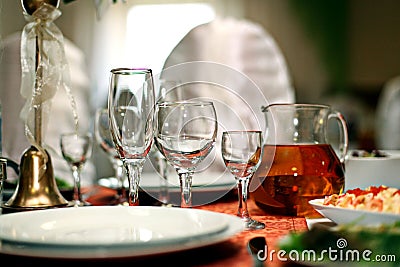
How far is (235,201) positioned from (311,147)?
21 centimetres

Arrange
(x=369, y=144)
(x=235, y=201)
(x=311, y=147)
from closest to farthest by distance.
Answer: (x=311, y=147) → (x=235, y=201) → (x=369, y=144)

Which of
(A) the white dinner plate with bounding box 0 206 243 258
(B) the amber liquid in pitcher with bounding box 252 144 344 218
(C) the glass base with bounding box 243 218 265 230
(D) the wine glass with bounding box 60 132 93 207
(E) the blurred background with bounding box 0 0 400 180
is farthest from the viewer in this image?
(E) the blurred background with bounding box 0 0 400 180

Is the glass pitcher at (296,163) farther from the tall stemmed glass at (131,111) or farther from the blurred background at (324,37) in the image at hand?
the blurred background at (324,37)

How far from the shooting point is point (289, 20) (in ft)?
15.8

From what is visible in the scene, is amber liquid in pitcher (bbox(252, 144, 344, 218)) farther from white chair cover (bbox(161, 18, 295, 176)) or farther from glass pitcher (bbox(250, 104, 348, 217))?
white chair cover (bbox(161, 18, 295, 176))

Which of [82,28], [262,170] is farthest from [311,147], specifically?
[82,28]

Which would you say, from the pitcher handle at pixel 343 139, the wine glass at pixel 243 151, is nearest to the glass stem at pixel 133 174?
the wine glass at pixel 243 151

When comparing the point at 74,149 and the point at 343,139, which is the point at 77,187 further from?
the point at 343,139

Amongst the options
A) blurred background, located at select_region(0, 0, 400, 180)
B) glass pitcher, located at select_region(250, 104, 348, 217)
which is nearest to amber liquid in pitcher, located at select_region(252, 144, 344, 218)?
glass pitcher, located at select_region(250, 104, 348, 217)

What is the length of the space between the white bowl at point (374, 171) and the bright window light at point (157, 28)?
3548 mm

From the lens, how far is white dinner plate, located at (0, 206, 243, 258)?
0.53 meters

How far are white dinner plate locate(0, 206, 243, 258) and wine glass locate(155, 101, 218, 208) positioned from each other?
0.09 m

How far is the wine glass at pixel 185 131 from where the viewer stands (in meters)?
0.80

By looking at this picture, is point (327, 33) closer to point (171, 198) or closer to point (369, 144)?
point (369, 144)
